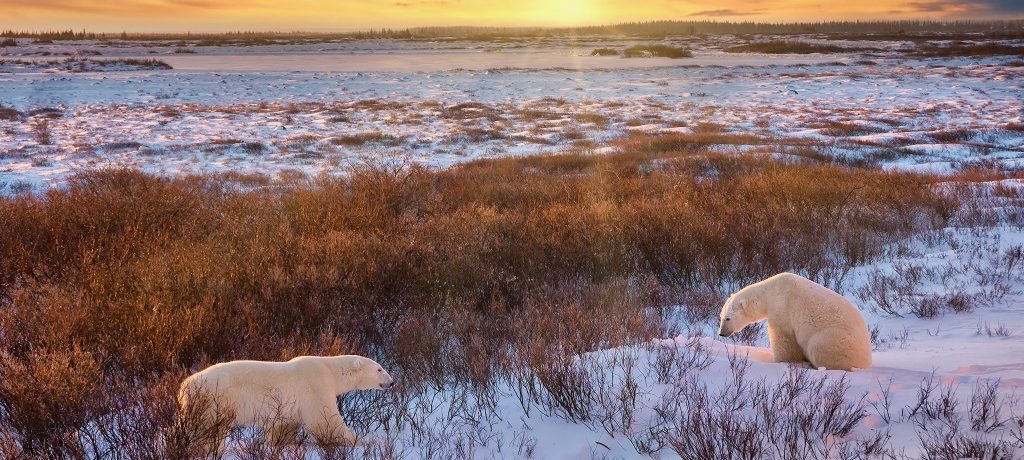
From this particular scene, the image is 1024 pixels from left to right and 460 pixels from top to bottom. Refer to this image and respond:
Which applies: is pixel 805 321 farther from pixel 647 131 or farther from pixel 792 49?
pixel 792 49

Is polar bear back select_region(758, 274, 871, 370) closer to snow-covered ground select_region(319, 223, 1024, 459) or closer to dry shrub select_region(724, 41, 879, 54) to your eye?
snow-covered ground select_region(319, 223, 1024, 459)

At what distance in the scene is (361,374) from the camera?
11.5ft

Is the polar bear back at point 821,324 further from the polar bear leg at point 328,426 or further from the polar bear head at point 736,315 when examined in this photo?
the polar bear leg at point 328,426

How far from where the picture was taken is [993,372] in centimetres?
399

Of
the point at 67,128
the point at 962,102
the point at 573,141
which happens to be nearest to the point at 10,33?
the point at 67,128

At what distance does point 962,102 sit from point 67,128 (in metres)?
34.1

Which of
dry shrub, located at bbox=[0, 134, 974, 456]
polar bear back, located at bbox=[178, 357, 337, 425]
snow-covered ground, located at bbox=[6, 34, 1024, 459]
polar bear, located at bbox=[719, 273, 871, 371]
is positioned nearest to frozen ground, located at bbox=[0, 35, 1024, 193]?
snow-covered ground, located at bbox=[6, 34, 1024, 459]

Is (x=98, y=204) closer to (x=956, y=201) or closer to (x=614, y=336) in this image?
(x=614, y=336)

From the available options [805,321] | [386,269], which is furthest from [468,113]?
Answer: [805,321]

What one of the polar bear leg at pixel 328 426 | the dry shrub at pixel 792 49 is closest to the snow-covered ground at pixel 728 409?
the polar bear leg at pixel 328 426

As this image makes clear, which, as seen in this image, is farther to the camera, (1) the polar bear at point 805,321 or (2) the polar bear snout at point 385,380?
(1) the polar bear at point 805,321

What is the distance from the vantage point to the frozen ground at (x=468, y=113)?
16812 millimetres

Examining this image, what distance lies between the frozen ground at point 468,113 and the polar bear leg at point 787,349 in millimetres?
12359

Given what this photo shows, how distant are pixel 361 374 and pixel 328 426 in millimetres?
326
